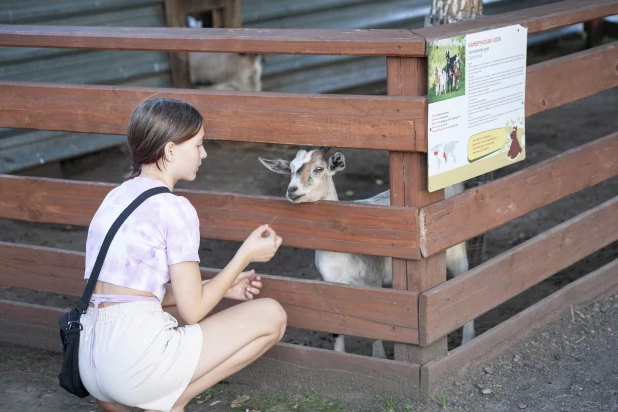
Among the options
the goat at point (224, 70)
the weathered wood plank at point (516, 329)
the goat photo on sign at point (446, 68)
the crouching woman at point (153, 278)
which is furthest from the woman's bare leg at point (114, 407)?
the goat at point (224, 70)

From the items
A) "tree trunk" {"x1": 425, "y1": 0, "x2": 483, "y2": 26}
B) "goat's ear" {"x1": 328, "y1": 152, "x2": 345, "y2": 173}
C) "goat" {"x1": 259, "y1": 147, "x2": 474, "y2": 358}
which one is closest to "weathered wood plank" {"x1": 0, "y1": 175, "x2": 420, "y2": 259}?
"goat" {"x1": 259, "y1": 147, "x2": 474, "y2": 358}

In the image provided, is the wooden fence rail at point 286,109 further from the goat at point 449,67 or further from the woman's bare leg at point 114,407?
the woman's bare leg at point 114,407

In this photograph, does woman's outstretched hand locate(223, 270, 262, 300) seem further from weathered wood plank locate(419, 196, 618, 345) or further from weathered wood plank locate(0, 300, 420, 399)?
weathered wood plank locate(419, 196, 618, 345)

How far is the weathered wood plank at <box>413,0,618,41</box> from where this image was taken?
368 centimetres

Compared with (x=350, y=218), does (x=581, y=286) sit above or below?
below

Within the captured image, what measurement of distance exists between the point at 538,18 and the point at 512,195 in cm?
82

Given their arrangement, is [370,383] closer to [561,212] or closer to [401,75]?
[401,75]

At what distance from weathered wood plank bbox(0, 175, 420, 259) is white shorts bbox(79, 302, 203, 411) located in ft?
2.54

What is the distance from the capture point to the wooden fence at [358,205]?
3.68 meters

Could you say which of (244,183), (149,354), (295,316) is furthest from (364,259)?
(244,183)

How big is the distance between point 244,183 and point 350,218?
12.2ft

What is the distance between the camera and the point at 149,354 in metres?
3.25

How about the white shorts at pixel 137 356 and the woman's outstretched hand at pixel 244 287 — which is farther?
the woman's outstretched hand at pixel 244 287

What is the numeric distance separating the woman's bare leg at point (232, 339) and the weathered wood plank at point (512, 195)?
0.72 meters
